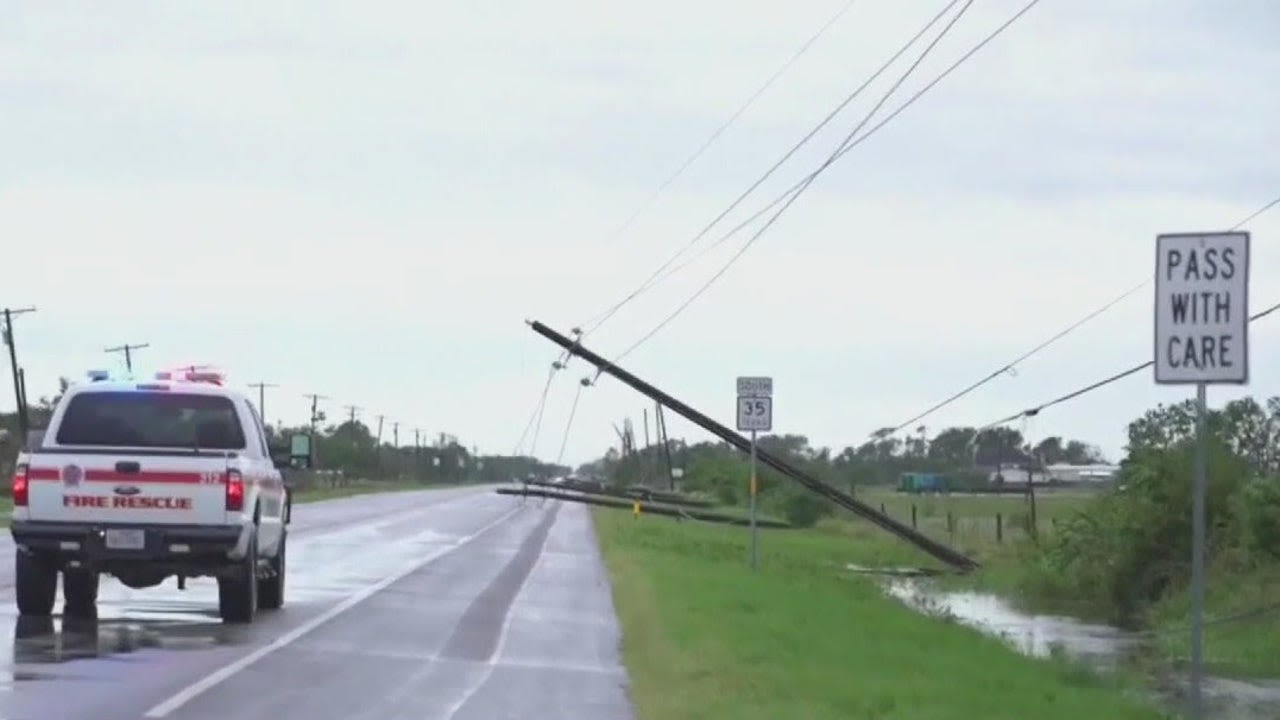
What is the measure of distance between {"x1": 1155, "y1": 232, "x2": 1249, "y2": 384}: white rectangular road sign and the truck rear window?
11.8 m

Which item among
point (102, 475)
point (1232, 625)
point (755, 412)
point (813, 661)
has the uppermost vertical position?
point (755, 412)

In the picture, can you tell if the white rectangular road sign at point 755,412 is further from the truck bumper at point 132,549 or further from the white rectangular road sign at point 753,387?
the truck bumper at point 132,549

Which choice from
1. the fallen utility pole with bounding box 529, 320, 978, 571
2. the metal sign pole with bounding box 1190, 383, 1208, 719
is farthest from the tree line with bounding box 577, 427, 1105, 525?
the metal sign pole with bounding box 1190, 383, 1208, 719

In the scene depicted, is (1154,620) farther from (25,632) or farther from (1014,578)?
(25,632)

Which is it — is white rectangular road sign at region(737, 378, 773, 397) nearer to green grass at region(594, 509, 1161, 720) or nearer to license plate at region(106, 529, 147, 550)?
green grass at region(594, 509, 1161, 720)

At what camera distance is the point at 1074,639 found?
2830 centimetres

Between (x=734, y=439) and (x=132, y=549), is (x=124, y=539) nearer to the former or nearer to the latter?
(x=132, y=549)

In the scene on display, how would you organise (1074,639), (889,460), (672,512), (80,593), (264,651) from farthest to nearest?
1. (889,460)
2. (672,512)
3. (1074,639)
4. (80,593)
5. (264,651)

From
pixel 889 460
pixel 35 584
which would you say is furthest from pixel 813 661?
pixel 889 460

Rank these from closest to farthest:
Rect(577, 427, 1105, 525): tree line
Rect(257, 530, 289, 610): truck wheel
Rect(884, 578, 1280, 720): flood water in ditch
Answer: Rect(884, 578, 1280, 720): flood water in ditch → Rect(257, 530, 289, 610): truck wheel → Rect(577, 427, 1105, 525): tree line

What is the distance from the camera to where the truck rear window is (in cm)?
2167

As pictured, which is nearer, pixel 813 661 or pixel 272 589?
pixel 813 661

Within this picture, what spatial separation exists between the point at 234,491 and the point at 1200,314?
429 inches

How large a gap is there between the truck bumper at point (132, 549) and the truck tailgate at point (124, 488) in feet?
0.26
